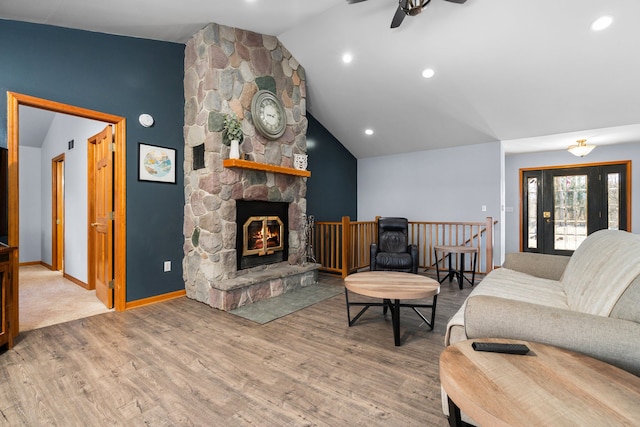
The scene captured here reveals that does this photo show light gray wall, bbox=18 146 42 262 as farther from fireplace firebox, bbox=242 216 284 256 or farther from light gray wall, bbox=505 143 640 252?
light gray wall, bbox=505 143 640 252

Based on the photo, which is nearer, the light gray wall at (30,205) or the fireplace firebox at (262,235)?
the fireplace firebox at (262,235)

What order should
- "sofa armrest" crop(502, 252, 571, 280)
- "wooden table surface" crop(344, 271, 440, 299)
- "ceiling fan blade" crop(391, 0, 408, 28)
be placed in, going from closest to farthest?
1. "wooden table surface" crop(344, 271, 440, 299)
2. "sofa armrest" crop(502, 252, 571, 280)
3. "ceiling fan blade" crop(391, 0, 408, 28)

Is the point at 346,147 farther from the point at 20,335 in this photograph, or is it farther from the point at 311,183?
the point at 20,335

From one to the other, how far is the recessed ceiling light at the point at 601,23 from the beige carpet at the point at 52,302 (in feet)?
19.8

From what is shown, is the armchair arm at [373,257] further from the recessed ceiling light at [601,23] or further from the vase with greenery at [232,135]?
the recessed ceiling light at [601,23]

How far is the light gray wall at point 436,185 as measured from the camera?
551 centimetres

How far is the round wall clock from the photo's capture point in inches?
152

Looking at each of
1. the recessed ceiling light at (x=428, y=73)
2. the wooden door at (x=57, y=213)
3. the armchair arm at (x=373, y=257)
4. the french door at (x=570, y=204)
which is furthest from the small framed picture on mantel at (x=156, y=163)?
the french door at (x=570, y=204)

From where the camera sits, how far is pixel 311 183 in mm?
5754

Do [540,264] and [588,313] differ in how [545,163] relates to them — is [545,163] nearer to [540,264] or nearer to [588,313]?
[540,264]

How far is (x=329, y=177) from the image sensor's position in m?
6.24

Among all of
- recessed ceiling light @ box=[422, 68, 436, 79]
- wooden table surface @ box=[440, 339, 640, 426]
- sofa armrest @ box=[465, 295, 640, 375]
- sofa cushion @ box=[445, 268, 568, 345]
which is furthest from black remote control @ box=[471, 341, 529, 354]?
recessed ceiling light @ box=[422, 68, 436, 79]

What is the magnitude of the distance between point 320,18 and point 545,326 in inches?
156

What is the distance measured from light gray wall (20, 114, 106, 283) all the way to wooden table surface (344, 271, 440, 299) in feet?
12.2
